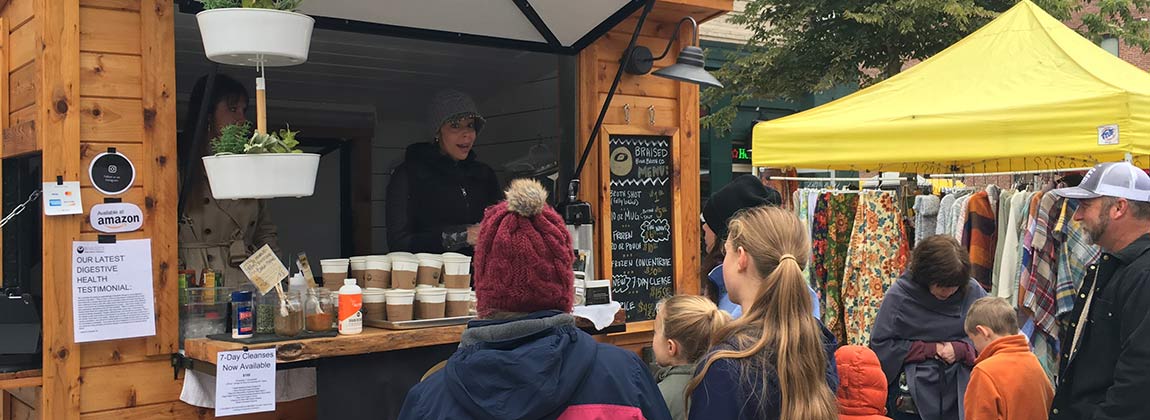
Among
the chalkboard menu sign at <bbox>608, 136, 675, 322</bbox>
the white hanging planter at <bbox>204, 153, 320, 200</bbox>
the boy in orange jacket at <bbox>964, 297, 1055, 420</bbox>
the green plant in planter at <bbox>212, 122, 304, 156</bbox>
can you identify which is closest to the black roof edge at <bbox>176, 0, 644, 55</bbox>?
the chalkboard menu sign at <bbox>608, 136, 675, 322</bbox>

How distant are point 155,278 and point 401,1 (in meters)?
1.61

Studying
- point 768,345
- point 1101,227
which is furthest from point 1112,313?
point 768,345

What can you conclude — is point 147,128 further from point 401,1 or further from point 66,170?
point 401,1

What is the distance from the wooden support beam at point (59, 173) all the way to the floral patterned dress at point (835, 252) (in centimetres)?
484

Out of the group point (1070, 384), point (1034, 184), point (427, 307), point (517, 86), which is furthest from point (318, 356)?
point (1034, 184)

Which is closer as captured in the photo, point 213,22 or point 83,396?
point 213,22

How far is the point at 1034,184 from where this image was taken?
623cm

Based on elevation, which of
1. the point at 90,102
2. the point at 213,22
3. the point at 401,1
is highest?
the point at 401,1

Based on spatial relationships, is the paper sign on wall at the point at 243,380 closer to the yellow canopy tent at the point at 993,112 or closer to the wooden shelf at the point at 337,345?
the wooden shelf at the point at 337,345

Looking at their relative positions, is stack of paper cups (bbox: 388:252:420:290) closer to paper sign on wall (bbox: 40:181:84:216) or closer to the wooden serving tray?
the wooden serving tray

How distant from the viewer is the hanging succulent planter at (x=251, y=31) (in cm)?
316

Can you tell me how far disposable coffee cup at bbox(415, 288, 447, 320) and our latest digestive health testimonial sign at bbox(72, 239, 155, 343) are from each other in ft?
3.34

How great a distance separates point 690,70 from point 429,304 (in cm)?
171

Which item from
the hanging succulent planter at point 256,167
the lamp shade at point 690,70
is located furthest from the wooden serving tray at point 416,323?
the lamp shade at point 690,70
